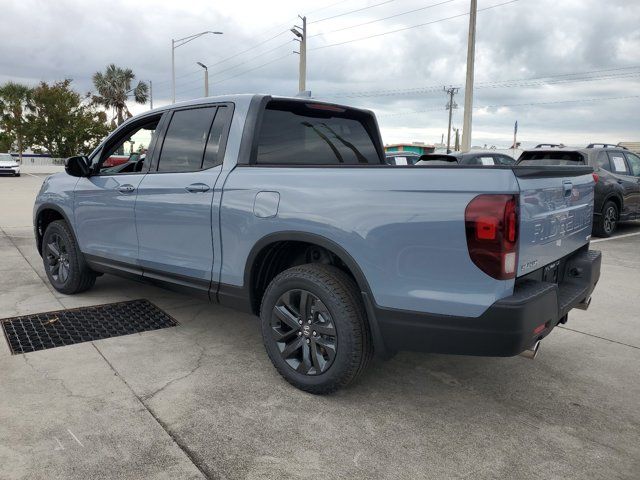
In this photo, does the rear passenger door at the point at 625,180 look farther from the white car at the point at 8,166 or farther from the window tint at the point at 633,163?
the white car at the point at 8,166

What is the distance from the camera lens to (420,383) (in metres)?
3.50

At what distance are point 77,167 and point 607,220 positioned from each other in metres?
9.44

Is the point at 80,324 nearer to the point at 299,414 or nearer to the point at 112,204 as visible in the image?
the point at 112,204

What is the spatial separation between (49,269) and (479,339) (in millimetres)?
4700

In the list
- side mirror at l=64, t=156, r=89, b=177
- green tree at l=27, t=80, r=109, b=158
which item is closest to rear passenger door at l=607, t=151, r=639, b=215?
side mirror at l=64, t=156, r=89, b=177

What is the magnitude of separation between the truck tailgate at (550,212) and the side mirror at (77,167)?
12.7ft

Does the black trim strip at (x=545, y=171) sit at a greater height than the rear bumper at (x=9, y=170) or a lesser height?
greater

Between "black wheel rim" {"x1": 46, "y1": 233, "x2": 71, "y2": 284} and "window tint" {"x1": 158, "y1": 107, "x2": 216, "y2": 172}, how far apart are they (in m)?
1.86

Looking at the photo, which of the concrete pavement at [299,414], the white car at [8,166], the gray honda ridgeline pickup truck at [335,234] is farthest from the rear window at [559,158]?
the white car at [8,166]

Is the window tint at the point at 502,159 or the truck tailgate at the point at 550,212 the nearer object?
the truck tailgate at the point at 550,212

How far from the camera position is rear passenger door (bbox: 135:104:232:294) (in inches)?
147

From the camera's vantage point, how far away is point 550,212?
2.87 metres

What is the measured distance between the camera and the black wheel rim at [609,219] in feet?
33.6

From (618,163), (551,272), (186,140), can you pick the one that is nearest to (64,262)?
(186,140)
